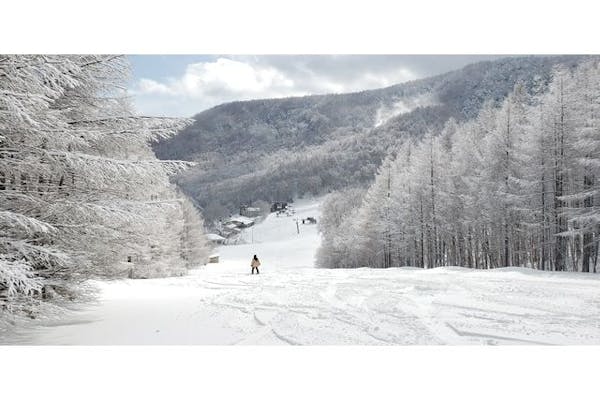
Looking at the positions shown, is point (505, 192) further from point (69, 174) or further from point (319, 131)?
point (69, 174)

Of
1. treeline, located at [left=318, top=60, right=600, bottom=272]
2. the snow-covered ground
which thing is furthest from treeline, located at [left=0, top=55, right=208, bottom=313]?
treeline, located at [left=318, top=60, right=600, bottom=272]

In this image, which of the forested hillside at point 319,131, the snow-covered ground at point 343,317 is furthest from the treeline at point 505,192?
the snow-covered ground at point 343,317

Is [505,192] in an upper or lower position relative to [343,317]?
upper

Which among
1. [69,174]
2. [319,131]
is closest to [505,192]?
[319,131]

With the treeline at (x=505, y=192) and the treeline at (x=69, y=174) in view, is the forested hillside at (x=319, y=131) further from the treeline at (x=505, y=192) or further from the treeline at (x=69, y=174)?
the treeline at (x=505, y=192)

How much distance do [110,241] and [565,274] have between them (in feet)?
32.6

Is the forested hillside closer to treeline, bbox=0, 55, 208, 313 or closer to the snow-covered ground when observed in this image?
treeline, bbox=0, 55, 208, 313

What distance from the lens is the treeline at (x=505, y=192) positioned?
36.1 feet

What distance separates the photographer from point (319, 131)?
23.2 meters

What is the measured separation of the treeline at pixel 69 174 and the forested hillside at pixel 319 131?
843 millimetres

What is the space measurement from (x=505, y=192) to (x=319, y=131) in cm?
1049
